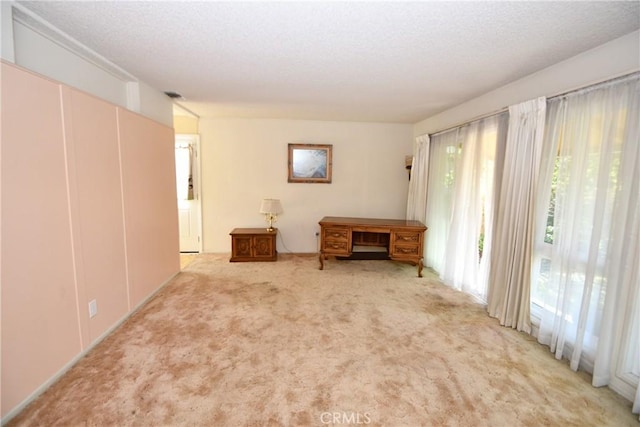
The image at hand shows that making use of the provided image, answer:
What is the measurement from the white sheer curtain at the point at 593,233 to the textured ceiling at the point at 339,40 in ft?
1.70

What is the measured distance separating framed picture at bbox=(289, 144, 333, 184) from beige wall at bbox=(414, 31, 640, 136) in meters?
2.26

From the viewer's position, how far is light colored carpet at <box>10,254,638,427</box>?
1.54 meters

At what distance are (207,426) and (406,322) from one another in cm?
184

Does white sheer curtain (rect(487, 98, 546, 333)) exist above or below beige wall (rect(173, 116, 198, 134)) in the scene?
below

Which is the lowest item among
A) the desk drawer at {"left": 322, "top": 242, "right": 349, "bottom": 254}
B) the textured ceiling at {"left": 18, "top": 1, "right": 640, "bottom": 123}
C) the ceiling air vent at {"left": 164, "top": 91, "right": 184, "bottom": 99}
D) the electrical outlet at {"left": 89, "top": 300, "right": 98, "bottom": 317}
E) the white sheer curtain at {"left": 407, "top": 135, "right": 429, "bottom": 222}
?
the electrical outlet at {"left": 89, "top": 300, "right": 98, "bottom": 317}

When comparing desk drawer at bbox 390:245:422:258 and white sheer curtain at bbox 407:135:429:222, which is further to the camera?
white sheer curtain at bbox 407:135:429:222

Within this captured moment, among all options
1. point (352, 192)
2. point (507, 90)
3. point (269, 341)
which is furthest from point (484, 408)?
point (352, 192)

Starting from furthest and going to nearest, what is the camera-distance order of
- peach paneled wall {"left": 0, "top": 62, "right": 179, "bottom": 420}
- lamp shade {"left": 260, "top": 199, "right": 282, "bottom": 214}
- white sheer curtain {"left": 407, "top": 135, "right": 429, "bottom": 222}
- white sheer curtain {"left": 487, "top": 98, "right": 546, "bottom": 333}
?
lamp shade {"left": 260, "top": 199, "right": 282, "bottom": 214} < white sheer curtain {"left": 407, "top": 135, "right": 429, "bottom": 222} < white sheer curtain {"left": 487, "top": 98, "right": 546, "bottom": 333} < peach paneled wall {"left": 0, "top": 62, "right": 179, "bottom": 420}

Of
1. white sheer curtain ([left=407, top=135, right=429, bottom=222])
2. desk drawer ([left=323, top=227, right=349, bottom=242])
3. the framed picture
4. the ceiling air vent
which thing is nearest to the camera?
the ceiling air vent

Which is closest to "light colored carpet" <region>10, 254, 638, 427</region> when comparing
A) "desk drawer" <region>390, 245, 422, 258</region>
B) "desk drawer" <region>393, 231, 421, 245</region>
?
"desk drawer" <region>390, 245, 422, 258</region>

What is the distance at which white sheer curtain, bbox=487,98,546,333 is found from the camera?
7.58 ft

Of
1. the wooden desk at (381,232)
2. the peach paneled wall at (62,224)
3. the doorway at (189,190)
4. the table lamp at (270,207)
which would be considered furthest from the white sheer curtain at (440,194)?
the doorway at (189,190)

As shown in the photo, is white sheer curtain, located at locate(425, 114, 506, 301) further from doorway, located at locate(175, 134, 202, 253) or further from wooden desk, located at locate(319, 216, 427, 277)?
doorway, located at locate(175, 134, 202, 253)

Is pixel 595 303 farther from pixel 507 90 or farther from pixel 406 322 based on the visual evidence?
pixel 507 90
